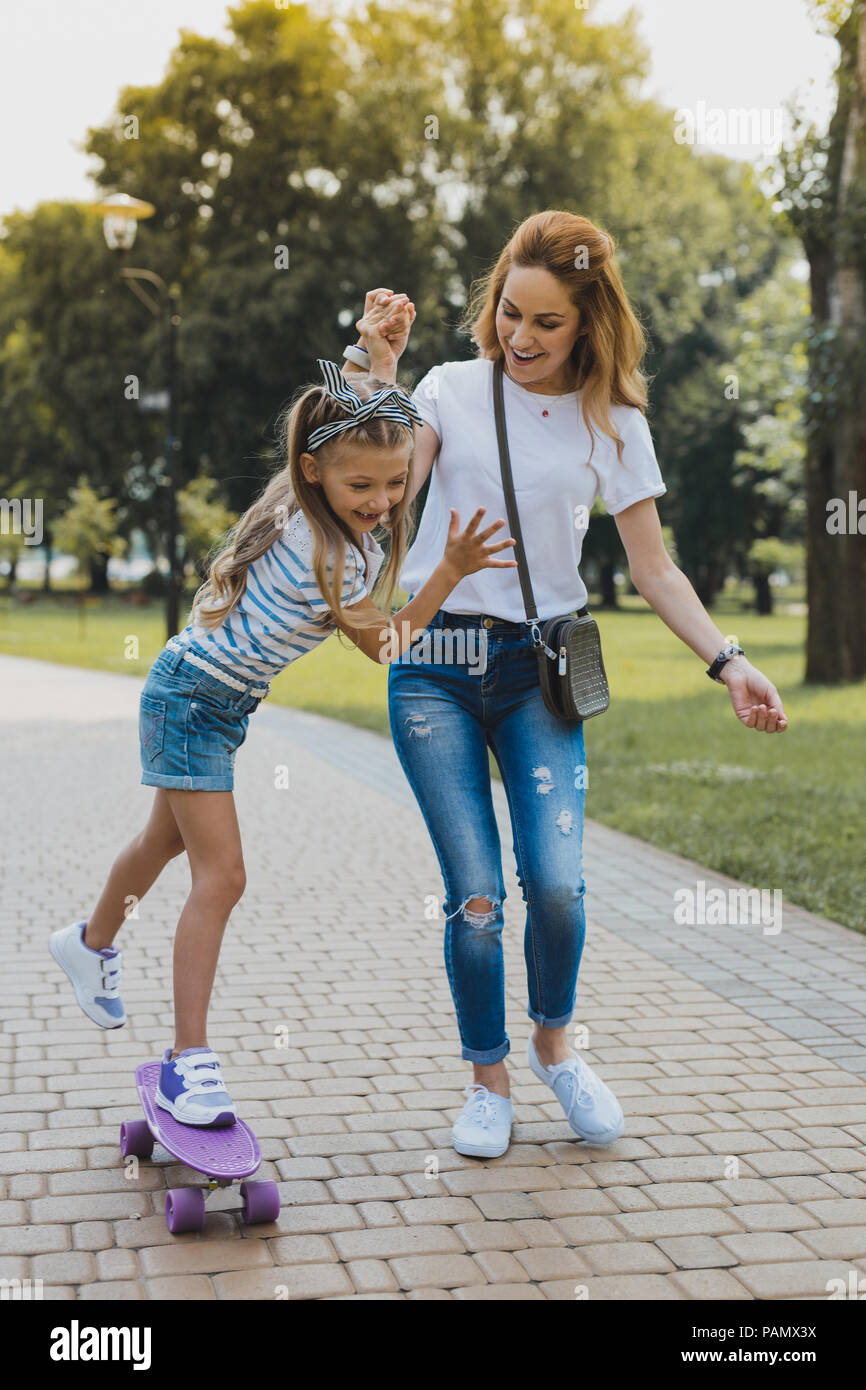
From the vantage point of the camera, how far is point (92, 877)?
6969mm

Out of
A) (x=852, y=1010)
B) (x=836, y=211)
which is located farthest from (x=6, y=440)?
(x=852, y=1010)

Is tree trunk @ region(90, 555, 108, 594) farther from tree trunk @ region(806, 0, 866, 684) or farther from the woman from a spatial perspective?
the woman

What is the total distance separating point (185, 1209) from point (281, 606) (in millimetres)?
1232

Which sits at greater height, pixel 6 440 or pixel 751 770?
pixel 6 440

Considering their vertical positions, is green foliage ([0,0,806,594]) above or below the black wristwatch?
above

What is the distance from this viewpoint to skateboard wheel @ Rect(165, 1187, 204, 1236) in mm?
3068

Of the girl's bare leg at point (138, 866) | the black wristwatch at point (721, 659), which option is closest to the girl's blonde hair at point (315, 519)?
the girl's bare leg at point (138, 866)

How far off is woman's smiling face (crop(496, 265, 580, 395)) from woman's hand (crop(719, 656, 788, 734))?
0.79 meters

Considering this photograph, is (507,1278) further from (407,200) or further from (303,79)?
(303,79)

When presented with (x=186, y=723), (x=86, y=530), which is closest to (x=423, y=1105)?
(x=186, y=723)

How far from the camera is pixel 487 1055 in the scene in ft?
11.8

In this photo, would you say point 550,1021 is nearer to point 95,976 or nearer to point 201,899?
point 201,899

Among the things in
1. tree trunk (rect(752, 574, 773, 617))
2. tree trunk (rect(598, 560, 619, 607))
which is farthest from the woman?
tree trunk (rect(598, 560, 619, 607))
